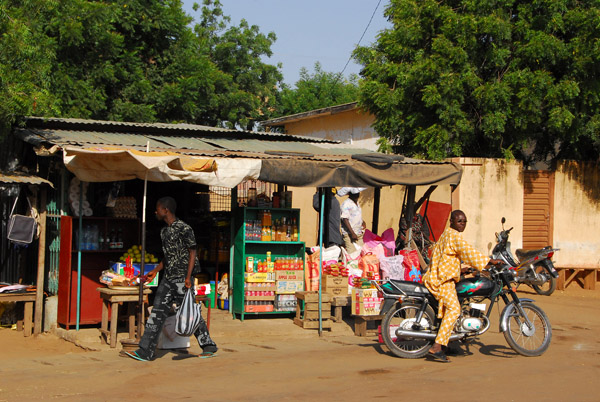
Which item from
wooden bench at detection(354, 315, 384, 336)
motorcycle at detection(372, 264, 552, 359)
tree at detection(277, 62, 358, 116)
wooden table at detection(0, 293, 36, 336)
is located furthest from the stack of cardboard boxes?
tree at detection(277, 62, 358, 116)

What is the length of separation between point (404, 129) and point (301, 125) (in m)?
8.20

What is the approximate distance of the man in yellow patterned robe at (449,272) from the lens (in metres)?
7.64

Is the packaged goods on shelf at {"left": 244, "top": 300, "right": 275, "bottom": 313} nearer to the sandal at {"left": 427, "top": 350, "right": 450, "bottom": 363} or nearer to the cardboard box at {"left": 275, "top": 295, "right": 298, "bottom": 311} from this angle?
the cardboard box at {"left": 275, "top": 295, "right": 298, "bottom": 311}

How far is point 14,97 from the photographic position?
8.38 m

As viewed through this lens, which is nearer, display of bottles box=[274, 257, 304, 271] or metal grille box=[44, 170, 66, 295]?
metal grille box=[44, 170, 66, 295]

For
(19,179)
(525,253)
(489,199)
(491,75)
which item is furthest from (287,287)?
(491,75)

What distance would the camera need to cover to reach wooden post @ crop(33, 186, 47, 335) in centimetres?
922

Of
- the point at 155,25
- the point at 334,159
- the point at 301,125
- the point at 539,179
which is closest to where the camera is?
the point at 334,159

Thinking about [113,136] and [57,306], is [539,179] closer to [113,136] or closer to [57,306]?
[113,136]

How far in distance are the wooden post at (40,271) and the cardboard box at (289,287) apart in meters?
3.28

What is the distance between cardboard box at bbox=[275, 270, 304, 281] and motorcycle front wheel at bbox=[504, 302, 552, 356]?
3415mm

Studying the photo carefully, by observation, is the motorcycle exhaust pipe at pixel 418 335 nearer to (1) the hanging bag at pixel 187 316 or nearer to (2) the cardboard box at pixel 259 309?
(1) the hanging bag at pixel 187 316

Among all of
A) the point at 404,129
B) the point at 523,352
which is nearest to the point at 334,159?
the point at 523,352

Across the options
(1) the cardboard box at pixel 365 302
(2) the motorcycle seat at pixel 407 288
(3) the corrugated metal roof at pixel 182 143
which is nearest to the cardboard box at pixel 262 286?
(1) the cardboard box at pixel 365 302
